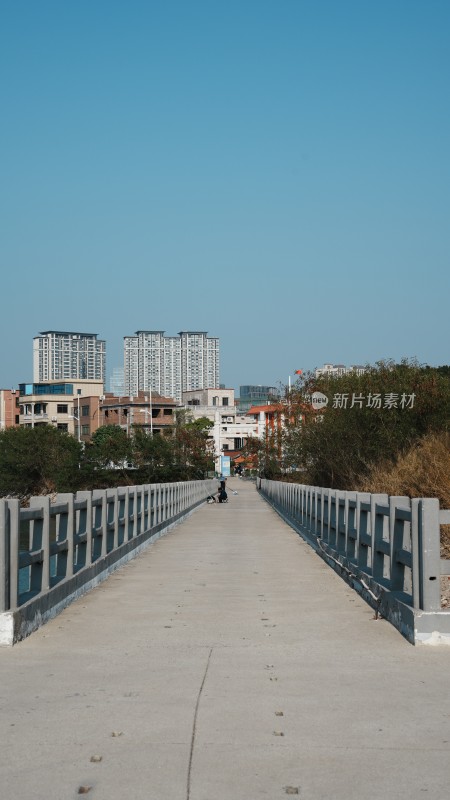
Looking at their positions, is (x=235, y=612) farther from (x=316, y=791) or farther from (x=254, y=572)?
(x=316, y=791)

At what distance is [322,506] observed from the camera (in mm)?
22500

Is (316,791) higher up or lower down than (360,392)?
lower down

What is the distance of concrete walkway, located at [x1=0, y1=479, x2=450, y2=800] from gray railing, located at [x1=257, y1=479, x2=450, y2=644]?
0.31 m

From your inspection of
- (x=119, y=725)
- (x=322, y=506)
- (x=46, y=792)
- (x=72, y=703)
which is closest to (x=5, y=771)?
(x=46, y=792)

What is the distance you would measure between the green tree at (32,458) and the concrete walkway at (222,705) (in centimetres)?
9265

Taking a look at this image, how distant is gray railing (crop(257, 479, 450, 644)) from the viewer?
32.8ft

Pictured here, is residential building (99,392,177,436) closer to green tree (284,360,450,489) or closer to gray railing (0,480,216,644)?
green tree (284,360,450,489)

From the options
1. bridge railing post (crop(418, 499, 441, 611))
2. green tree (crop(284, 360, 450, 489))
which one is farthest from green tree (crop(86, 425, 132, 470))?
bridge railing post (crop(418, 499, 441, 611))

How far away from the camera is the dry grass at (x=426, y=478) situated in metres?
19.2

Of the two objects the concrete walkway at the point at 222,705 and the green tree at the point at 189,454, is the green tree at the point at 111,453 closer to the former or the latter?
the green tree at the point at 189,454

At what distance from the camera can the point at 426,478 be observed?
68.8 feet

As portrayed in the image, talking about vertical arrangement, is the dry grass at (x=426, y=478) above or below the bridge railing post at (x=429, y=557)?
above

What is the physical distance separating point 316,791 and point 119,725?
186cm

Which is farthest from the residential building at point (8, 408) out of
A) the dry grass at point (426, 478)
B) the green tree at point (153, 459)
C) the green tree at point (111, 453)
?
the dry grass at point (426, 478)
